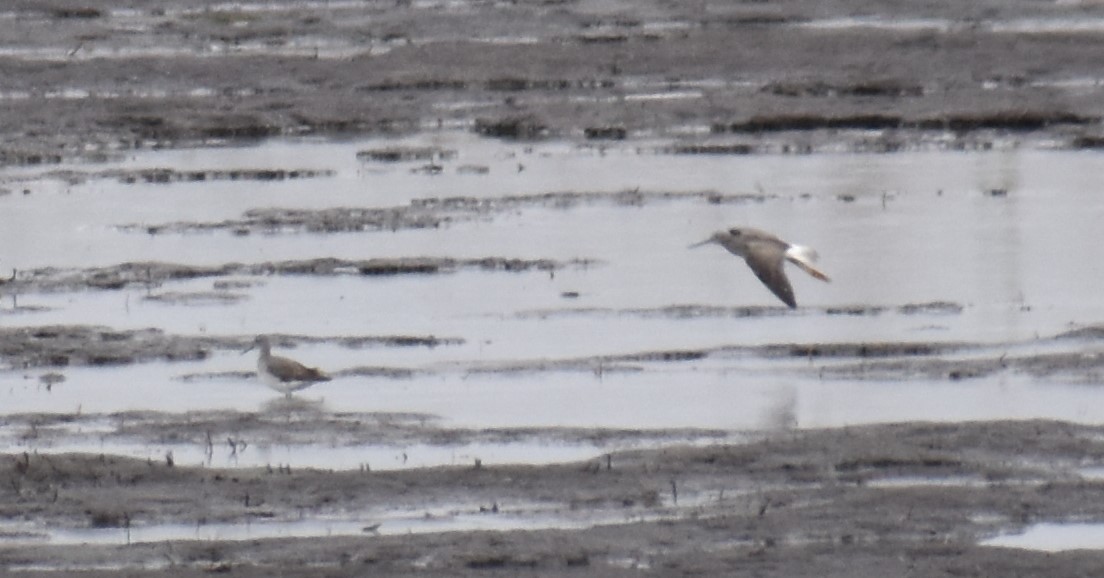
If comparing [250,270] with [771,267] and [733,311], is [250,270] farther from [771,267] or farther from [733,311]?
[771,267]

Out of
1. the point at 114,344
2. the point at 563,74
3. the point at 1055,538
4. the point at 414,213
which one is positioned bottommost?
the point at 1055,538

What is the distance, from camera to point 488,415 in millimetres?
11859

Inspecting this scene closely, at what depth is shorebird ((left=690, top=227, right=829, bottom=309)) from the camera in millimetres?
12641

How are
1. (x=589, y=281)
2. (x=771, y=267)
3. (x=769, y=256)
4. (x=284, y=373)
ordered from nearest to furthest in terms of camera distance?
(x=284, y=373) → (x=771, y=267) → (x=769, y=256) → (x=589, y=281)

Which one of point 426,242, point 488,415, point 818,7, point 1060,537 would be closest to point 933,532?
point 1060,537

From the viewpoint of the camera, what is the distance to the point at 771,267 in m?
12.9

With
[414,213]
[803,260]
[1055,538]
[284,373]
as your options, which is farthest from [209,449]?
[414,213]

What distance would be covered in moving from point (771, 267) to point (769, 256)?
0.84 feet

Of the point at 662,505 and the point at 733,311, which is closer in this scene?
the point at 662,505

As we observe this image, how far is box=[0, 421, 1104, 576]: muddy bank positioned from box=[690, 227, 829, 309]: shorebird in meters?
1.73

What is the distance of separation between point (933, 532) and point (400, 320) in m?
5.82

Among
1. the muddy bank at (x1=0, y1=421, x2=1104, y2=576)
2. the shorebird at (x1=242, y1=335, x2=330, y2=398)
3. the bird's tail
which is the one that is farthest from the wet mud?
the bird's tail

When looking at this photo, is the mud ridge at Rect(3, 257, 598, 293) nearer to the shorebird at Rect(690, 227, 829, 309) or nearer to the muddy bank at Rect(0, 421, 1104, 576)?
→ the shorebird at Rect(690, 227, 829, 309)

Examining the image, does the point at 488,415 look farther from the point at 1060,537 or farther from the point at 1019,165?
the point at 1019,165
